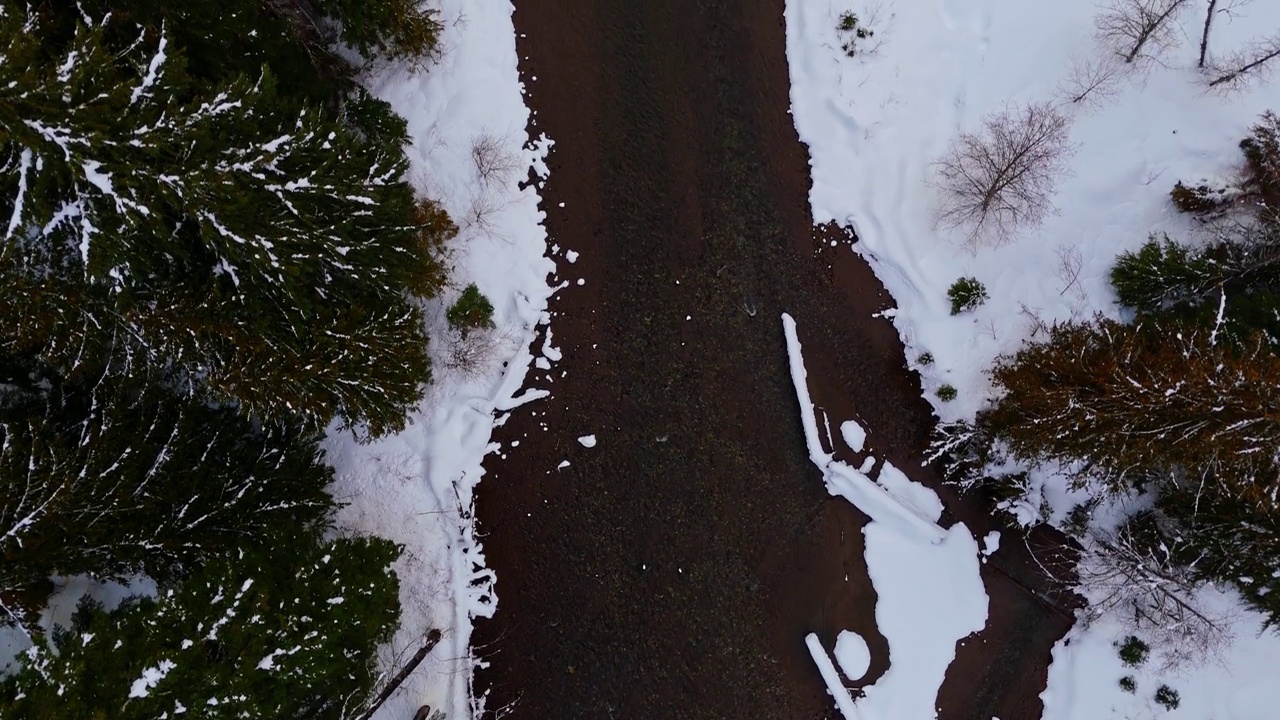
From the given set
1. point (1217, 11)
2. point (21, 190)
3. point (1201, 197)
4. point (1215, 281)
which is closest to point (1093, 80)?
point (1217, 11)

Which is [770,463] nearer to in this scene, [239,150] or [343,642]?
[343,642]

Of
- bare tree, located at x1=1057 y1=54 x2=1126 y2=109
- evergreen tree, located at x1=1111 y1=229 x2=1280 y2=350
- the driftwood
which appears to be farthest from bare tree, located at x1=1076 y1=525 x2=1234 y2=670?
the driftwood

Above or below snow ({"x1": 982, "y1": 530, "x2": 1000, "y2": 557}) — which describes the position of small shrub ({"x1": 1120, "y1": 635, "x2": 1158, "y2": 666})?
below

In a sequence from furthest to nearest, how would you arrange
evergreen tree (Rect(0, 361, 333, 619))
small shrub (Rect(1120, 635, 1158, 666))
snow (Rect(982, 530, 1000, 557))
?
snow (Rect(982, 530, 1000, 557)) < small shrub (Rect(1120, 635, 1158, 666)) < evergreen tree (Rect(0, 361, 333, 619))

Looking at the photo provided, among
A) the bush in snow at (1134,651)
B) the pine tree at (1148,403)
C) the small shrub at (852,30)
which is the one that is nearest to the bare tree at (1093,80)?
the small shrub at (852,30)

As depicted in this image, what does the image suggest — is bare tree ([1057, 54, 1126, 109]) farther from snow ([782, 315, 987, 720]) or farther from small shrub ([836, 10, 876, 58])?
snow ([782, 315, 987, 720])

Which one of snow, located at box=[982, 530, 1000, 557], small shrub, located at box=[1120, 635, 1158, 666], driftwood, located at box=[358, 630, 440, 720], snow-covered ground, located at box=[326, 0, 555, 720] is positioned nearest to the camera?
driftwood, located at box=[358, 630, 440, 720]

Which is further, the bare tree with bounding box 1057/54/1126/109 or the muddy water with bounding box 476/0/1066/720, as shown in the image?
the muddy water with bounding box 476/0/1066/720

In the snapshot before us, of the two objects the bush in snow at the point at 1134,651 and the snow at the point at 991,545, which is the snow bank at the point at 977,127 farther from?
the bush in snow at the point at 1134,651
